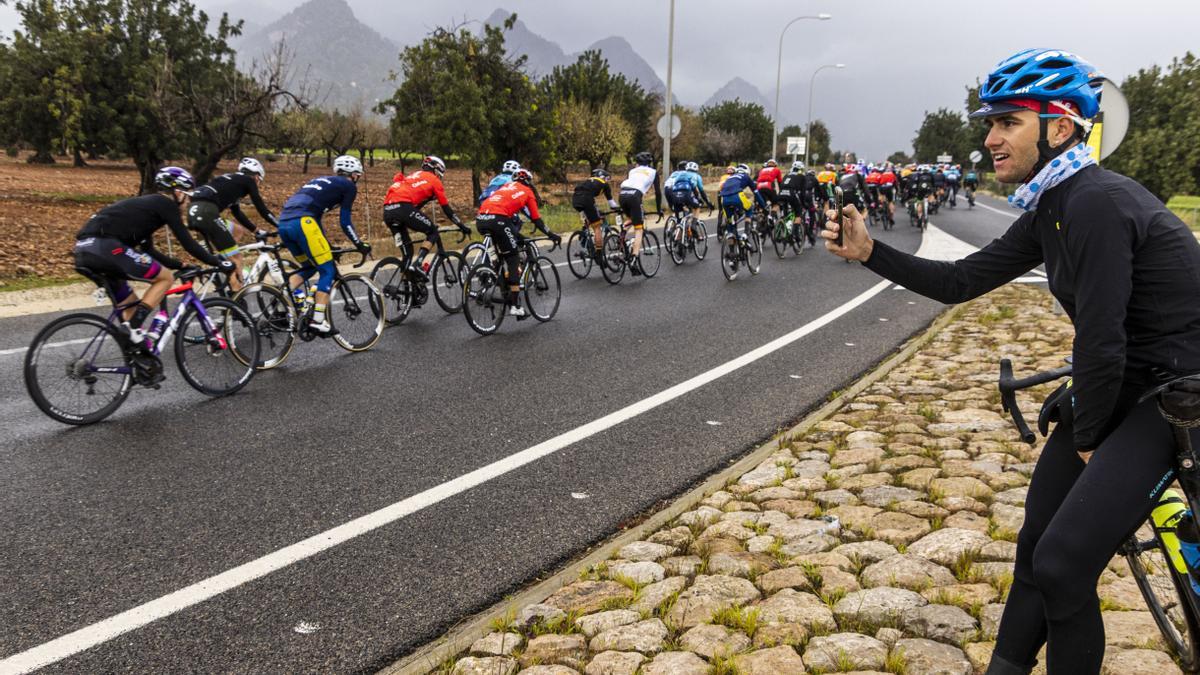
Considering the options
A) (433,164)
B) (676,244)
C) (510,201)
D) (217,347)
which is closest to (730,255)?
(676,244)

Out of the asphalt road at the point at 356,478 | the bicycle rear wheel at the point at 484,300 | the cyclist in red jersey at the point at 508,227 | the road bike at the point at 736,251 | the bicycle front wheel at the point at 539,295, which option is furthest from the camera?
the road bike at the point at 736,251

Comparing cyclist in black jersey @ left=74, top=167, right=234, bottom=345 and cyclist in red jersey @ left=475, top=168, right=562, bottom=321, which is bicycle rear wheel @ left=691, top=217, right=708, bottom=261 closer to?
cyclist in red jersey @ left=475, top=168, right=562, bottom=321

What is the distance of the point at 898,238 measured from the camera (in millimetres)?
21406

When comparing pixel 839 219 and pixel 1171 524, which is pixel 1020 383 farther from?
pixel 839 219

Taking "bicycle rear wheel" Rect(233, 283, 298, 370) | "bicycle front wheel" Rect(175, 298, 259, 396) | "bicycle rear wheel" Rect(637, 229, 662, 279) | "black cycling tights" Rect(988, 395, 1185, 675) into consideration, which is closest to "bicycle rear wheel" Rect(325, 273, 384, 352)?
"bicycle rear wheel" Rect(233, 283, 298, 370)

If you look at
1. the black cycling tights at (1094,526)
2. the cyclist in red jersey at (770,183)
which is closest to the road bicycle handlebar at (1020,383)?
the black cycling tights at (1094,526)

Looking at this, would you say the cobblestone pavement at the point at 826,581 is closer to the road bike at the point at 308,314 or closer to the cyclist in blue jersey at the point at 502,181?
the road bike at the point at 308,314

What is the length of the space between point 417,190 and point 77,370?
512 centimetres

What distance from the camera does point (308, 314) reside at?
26.9 ft

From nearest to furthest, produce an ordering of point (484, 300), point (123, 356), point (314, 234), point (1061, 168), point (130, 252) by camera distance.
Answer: point (1061, 168), point (123, 356), point (130, 252), point (314, 234), point (484, 300)

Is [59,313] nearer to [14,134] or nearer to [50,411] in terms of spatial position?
[50,411]

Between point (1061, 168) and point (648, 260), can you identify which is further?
point (648, 260)

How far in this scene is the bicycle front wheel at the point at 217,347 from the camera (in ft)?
21.7

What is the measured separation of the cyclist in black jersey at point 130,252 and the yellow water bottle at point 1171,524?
259 inches
